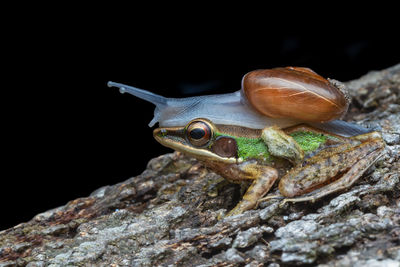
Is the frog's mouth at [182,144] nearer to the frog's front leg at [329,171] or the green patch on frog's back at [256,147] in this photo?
the green patch on frog's back at [256,147]

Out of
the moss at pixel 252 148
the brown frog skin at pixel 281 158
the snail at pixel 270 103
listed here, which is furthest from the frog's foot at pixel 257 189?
the snail at pixel 270 103

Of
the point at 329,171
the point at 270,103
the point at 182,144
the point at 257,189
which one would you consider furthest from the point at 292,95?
the point at 182,144

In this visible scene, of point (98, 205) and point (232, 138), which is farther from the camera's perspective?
point (98, 205)

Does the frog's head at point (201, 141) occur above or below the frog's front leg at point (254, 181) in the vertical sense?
above

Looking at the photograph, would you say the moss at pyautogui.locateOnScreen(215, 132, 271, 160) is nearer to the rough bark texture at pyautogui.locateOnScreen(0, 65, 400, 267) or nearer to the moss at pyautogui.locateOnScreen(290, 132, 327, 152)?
the moss at pyautogui.locateOnScreen(290, 132, 327, 152)

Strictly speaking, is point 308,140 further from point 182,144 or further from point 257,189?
point 182,144

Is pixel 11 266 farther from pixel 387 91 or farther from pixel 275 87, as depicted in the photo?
pixel 387 91

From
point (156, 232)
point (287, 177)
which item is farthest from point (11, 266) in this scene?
point (287, 177)

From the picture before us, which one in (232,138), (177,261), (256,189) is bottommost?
(177,261)
